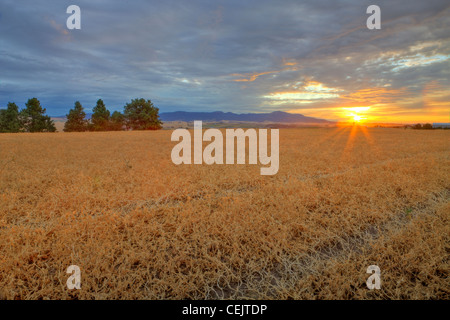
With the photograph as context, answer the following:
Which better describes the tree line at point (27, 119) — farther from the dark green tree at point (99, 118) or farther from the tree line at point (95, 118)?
the dark green tree at point (99, 118)

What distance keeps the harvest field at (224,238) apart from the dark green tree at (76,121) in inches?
2199

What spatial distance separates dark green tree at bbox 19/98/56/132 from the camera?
50.0 metres

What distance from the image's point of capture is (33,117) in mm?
50594

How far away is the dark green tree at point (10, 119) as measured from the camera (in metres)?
47.3

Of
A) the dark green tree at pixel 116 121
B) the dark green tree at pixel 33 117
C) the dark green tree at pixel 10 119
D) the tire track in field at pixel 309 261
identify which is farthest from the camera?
the dark green tree at pixel 116 121

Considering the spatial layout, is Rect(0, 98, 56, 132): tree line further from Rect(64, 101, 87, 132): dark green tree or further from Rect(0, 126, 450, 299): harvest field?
Rect(0, 126, 450, 299): harvest field

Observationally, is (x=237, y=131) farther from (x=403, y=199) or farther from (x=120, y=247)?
(x=120, y=247)

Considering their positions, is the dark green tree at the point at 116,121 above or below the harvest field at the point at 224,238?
above

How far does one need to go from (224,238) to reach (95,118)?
59594 mm

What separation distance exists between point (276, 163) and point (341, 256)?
750 cm

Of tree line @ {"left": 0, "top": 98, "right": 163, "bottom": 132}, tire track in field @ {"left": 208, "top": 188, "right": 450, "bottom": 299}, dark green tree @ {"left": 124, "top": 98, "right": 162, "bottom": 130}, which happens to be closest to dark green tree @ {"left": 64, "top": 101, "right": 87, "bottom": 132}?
tree line @ {"left": 0, "top": 98, "right": 163, "bottom": 132}

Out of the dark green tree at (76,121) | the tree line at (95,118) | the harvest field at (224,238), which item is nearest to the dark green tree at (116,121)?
the tree line at (95,118)
